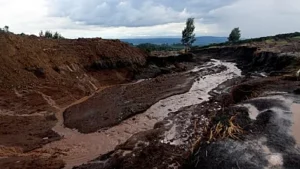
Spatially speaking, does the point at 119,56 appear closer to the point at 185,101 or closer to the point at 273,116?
the point at 185,101

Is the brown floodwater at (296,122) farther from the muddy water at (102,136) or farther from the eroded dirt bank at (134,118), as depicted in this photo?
the muddy water at (102,136)

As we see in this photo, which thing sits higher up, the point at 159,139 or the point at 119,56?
the point at 119,56

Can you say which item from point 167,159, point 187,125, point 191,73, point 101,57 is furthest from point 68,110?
point 191,73

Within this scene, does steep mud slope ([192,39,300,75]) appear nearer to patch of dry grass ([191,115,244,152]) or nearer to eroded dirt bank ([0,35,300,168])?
eroded dirt bank ([0,35,300,168])

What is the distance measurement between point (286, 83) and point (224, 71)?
25.0 meters

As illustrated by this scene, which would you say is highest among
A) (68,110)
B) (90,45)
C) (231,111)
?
(90,45)

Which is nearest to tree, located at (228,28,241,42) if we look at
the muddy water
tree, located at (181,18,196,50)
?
tree, located at (181,18,196,50)

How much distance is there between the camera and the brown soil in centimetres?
2245

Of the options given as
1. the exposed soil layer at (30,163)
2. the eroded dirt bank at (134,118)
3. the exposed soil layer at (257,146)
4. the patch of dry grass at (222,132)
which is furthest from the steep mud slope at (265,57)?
the exposed soil layer at (30,163)

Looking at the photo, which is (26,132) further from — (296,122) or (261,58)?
(261,58)

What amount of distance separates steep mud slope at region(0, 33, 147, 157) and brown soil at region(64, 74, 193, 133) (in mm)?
1709

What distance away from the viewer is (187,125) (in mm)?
20953

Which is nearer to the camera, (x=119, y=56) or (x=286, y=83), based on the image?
(x=286, y=83)

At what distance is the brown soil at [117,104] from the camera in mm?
22450
